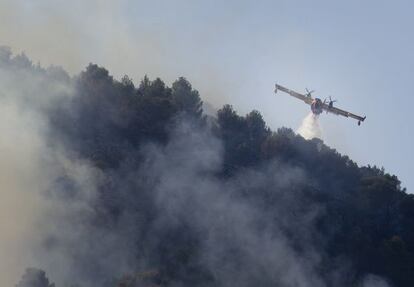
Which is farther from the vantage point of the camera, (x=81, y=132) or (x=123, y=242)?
(x=81, y=132)

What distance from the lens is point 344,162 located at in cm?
9475

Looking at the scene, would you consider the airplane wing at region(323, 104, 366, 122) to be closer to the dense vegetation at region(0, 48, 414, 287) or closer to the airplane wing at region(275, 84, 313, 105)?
the airplane wing at region(275, 84, 313, 105)

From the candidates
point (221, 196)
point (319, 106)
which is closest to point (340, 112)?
point (319, 106)

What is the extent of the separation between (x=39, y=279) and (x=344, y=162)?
52.4 metres

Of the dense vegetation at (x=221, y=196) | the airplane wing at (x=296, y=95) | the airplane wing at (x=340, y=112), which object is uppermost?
the airplane wing at (x=296, y=95)

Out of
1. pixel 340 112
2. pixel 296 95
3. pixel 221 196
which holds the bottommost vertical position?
pixel 221 196

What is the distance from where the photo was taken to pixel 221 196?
81812 millimetres

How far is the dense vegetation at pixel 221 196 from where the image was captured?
7069 cm

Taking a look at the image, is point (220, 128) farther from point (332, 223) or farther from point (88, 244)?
point (88, 244)

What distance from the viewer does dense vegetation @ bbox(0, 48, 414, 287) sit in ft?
232

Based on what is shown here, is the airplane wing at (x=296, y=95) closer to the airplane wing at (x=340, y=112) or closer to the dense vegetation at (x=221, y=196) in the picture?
the airplane wing at (x=340, y=112)

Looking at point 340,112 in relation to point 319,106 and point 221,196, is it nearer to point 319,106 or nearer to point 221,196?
point 319,106

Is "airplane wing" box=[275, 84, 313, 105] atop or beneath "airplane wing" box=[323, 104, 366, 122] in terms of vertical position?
atop

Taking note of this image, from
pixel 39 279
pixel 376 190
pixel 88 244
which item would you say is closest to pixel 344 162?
pixel 376 190
